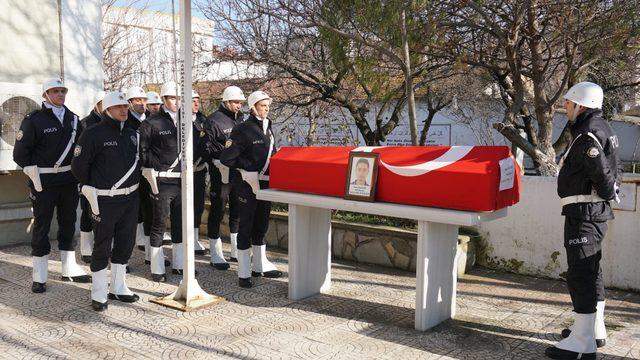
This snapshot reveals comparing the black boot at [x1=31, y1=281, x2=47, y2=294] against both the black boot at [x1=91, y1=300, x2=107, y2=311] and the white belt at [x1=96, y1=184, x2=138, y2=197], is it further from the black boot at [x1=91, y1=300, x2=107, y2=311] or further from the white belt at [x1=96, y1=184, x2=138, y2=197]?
the white belt at [x1=96, y1=184, x2=138, y2=197]

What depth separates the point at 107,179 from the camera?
5328mm

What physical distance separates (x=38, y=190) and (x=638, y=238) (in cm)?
613

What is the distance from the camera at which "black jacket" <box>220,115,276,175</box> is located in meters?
6.17

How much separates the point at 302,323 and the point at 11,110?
515 centimetres

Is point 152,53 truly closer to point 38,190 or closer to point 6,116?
point 6,116

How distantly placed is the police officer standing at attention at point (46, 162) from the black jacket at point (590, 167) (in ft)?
16.1

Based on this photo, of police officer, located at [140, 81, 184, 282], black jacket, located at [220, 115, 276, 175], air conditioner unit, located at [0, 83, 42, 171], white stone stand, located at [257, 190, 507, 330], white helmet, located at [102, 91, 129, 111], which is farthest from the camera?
air conditioner unit, located at [0, 83, 42, 171]

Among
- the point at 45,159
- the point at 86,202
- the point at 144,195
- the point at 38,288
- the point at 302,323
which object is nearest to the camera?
the point at 302,323

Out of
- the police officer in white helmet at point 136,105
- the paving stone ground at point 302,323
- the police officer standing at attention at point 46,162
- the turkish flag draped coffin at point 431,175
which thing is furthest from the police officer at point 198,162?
the turkish flag draped coffin at point 431,175

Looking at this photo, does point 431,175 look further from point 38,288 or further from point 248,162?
point 38,288

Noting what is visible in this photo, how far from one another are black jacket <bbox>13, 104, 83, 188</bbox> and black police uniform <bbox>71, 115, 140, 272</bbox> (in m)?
0.94

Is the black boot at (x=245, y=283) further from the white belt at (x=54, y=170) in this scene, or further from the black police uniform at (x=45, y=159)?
the white belt at (x=54, y=170)

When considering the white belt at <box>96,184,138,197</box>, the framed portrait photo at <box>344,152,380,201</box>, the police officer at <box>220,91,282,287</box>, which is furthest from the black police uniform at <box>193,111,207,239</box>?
the framed portrait photo at <box>344,152,380,201</box>

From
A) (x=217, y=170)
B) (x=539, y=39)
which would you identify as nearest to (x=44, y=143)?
(x=217, y=170)
